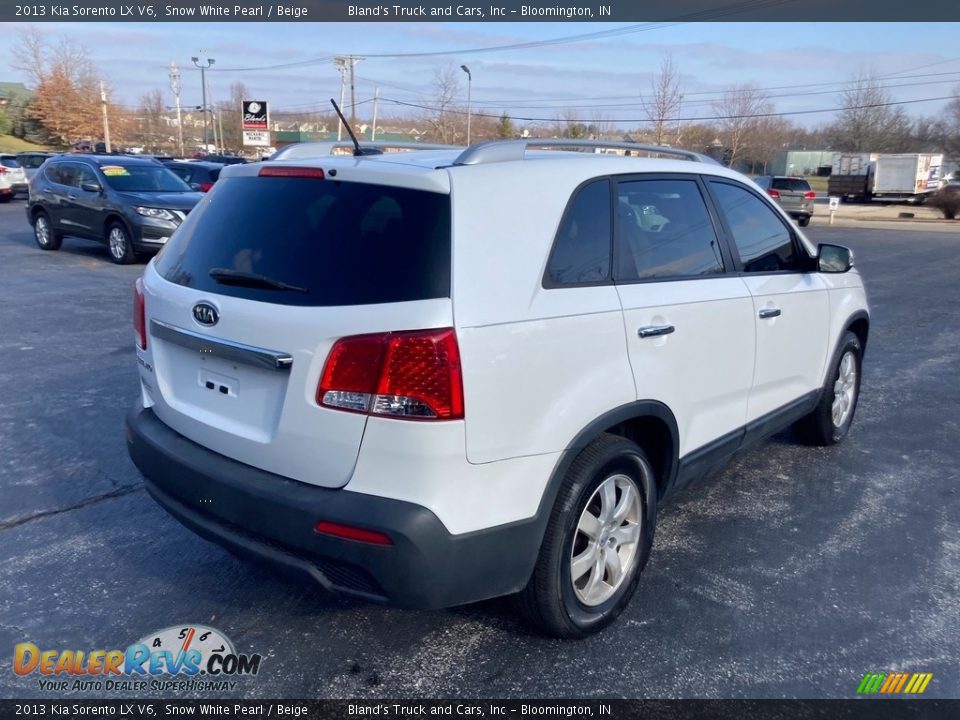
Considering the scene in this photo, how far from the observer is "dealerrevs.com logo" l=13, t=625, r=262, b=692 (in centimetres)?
285

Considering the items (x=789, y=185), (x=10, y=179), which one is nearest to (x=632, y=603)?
(x=789, y=185)

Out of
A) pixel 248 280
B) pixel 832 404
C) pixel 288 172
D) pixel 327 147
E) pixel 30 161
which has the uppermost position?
pixel 327 147

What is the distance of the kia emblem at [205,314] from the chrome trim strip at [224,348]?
0.05 metres

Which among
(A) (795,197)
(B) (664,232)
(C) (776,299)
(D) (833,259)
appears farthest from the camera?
(A) (795,197)

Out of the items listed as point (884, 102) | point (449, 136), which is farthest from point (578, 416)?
point (884, 102)

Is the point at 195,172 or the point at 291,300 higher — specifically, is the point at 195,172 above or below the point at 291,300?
above

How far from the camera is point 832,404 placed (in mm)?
5156

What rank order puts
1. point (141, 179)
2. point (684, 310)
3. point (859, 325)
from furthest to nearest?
point (141, 179) < point (859, 325) < point (684, 310)

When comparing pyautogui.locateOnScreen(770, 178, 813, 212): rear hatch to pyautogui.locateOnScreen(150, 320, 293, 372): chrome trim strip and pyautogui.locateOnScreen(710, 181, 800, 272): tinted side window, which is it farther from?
pyautogui.locateOnScreen(150, 320, 293, 372): chrome trim strip

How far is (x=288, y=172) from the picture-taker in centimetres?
307

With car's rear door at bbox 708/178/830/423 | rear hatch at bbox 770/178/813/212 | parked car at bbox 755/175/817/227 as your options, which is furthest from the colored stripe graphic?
rear hatch at bbox 770/178/813/212

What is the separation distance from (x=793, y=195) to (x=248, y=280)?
28.4 metres

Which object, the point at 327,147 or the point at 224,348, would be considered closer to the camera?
the point at 224,348

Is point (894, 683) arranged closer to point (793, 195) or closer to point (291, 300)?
point (291, 300)
